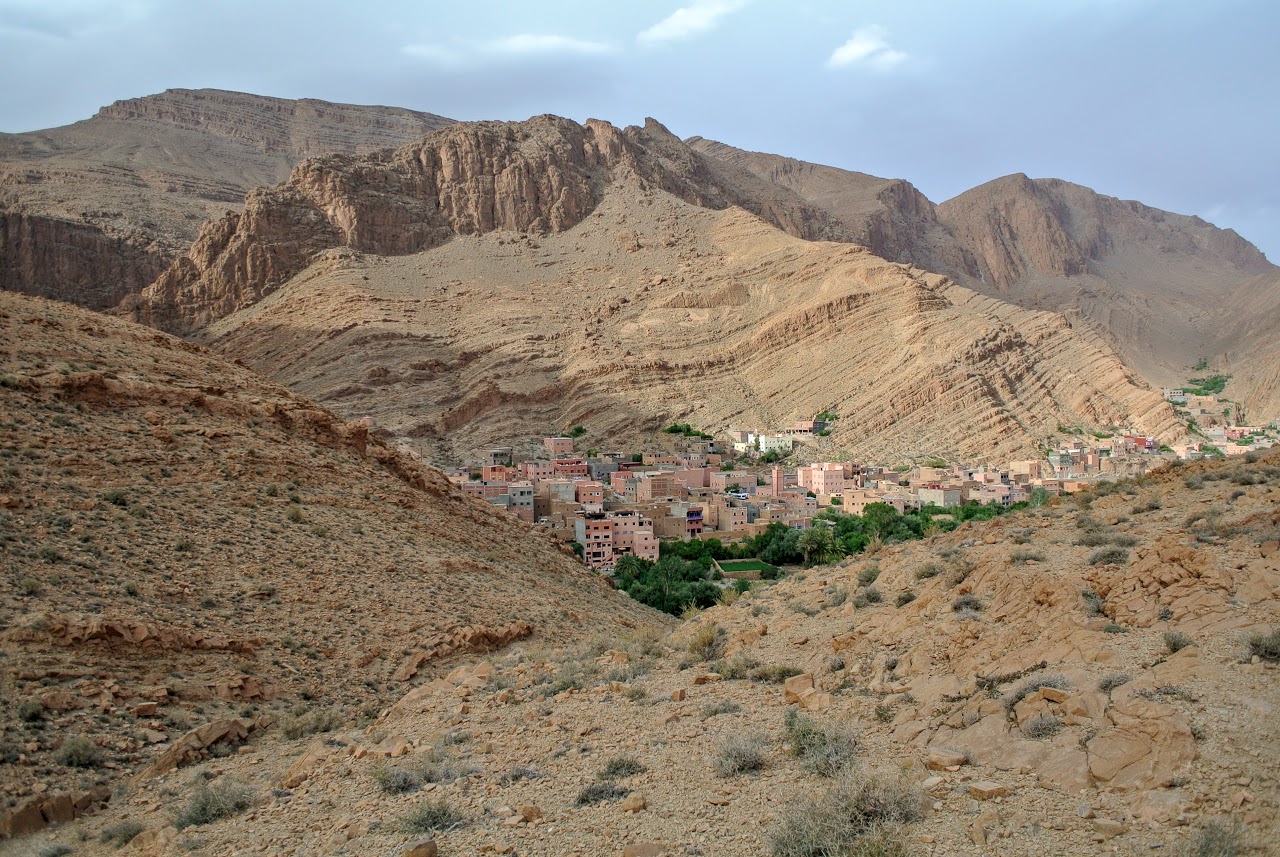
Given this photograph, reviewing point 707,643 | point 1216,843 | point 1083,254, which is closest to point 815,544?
point 707,643

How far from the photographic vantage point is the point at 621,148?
97.8 m

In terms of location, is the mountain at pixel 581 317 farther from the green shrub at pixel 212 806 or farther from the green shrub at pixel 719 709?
the green shrub at pixel 719 709

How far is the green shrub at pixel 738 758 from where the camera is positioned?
586cm

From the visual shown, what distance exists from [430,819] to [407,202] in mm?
83884

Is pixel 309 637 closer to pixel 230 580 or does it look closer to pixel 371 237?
pixel 230 580

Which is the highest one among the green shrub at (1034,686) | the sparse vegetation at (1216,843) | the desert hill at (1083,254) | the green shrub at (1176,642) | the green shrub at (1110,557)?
the desert hill at (1083,254)

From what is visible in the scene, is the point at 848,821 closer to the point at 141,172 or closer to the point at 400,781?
the point at 400,781

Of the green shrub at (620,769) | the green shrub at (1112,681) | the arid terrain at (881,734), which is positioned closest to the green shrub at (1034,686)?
the arid terrain at (881,734)

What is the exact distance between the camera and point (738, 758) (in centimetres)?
589

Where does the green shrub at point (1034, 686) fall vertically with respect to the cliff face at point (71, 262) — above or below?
below

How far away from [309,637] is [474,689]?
283cm

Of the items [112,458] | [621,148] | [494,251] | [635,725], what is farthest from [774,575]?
[621,148]

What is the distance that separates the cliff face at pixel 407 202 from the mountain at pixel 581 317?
191 millimetres

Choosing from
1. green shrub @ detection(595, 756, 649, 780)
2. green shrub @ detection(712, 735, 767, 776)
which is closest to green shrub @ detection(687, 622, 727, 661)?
green shrub @ detection(595, 756, 649, 780)
